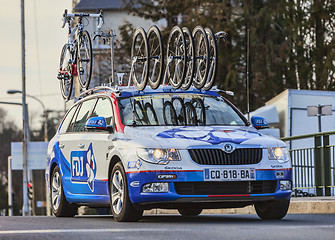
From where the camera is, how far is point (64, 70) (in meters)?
18.1

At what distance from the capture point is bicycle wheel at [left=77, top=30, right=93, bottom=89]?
16.6 meters

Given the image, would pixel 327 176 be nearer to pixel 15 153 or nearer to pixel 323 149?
pixel 323 149

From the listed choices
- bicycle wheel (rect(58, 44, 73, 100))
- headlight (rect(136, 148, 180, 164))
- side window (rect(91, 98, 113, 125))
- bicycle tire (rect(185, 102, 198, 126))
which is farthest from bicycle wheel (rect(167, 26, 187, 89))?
bicycle wheel (rect(58, 44, 73, 100))

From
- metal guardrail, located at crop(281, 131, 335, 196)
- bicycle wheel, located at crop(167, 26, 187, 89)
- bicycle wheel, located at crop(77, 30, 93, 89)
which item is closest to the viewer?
bicycle wheel, located at crop(167, 26, 187, 89)

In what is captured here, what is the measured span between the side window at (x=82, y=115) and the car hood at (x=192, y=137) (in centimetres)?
180

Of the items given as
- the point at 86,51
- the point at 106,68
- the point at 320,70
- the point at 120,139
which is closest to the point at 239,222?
the point at 120,139

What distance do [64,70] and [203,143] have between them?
288 inches

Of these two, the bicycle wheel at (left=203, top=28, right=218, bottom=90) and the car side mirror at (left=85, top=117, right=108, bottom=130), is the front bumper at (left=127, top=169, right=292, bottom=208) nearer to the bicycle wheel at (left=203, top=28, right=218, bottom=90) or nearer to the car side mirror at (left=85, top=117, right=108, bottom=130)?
the car side mirror at (left=85, top=117, right=108, bottom=130)

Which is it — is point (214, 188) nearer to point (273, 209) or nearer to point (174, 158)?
point (174, 158)

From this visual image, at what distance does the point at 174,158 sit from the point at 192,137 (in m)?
0.41

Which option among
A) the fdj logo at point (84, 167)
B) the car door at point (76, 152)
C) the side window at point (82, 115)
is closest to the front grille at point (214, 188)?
the fdj logo at point (84, 167)

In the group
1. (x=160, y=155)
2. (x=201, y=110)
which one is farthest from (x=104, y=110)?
(x=160, y=155)

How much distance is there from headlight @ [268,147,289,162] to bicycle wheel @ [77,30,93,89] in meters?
5.26

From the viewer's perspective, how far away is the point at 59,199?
46.1ft
